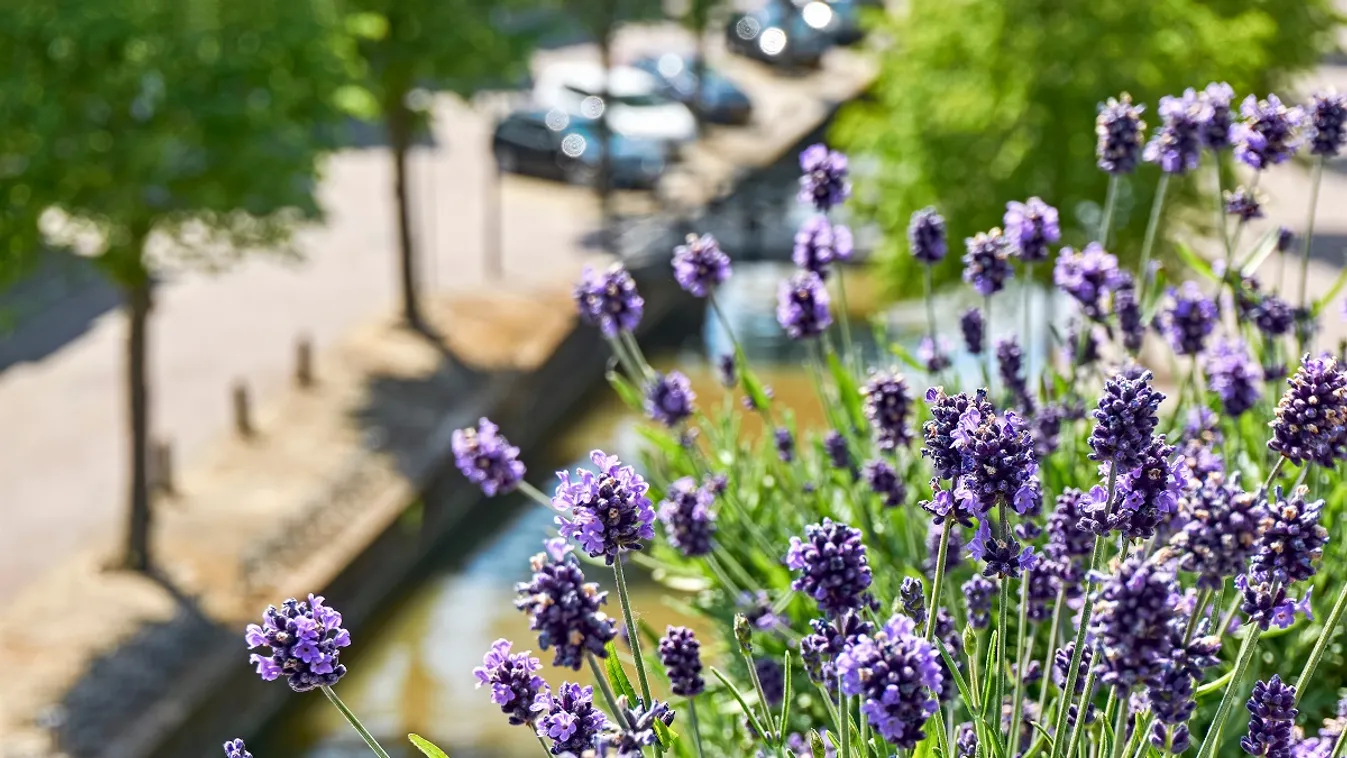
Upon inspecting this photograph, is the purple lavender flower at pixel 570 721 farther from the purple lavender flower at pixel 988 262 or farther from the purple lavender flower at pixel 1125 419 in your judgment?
the purple lavender flower at pixel 988 262

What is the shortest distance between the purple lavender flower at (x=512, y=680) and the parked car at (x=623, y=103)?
26.6m

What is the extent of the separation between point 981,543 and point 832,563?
18.0 inches

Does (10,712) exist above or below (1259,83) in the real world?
below

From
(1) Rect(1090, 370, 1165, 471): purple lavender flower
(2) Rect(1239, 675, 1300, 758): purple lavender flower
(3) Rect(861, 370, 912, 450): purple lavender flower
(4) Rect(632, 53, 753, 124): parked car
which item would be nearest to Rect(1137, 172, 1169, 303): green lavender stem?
(3) Rect(861, 370, 912, 450): purple lavender flower

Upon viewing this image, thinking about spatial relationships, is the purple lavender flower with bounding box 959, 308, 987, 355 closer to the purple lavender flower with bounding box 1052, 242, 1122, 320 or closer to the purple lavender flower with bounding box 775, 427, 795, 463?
the purple lavender flower with bounding box 1052, 242, 1122, 320

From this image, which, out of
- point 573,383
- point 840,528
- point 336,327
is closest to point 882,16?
point 573,383

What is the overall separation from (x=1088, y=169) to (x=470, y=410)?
A: 744 cm

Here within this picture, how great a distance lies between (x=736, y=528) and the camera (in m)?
8.86

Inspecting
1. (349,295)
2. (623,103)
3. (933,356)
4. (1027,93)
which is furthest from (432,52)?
(933,356)

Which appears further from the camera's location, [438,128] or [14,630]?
[438,128]

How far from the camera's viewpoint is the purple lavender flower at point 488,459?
23.2ft

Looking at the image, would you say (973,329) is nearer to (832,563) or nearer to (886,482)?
(886,482)

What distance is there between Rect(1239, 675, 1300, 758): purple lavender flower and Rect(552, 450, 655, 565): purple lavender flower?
185 cm

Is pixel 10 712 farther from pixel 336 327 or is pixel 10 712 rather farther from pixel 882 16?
pixel 882 16
